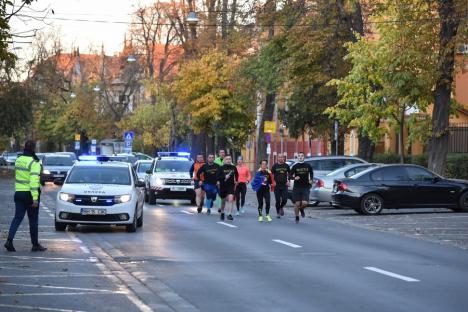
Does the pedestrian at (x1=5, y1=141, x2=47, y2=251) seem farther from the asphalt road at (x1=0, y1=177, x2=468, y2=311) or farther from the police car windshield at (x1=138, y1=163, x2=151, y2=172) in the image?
the police car windshield at (x1=138, y1=163, x2=151, y2=172)

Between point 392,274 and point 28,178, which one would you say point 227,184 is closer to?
point 28,178

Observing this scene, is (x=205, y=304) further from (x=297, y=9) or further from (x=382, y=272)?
(x=297, y=9)

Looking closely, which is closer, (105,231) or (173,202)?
(105,231)

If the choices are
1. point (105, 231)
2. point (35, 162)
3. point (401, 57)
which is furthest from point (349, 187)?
point (35, 162)

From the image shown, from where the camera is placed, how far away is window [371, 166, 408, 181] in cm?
3084

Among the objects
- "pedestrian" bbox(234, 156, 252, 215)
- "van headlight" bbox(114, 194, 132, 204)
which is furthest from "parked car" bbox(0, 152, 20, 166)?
"van headlight" bbox(114, 194, 132, 204)

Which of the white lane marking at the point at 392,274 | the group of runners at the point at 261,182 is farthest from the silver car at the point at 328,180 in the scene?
the white lane marking at the point at 392,274

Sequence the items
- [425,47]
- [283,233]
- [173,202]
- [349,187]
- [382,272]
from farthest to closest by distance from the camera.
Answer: [173,202]
[425,47]
[349,187]
[283,233]
[382,272]

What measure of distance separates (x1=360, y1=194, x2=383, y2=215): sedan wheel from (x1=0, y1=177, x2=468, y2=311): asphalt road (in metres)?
6.04

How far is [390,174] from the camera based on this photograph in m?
31.0

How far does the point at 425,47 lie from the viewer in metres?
35.2

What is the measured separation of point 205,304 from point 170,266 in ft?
13.5

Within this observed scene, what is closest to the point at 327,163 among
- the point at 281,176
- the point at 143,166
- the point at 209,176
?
the point at 209,176

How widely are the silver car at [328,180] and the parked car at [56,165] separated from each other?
20.7m
